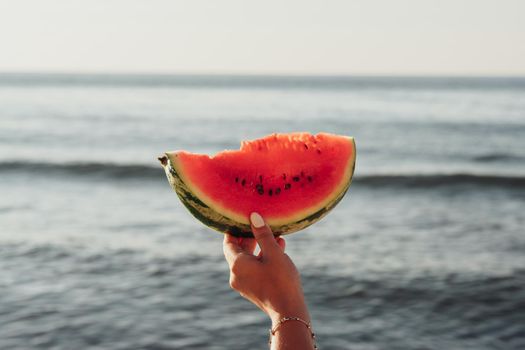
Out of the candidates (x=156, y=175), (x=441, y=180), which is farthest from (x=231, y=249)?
(x=156, y=175)

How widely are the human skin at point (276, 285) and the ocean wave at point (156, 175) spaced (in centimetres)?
1341

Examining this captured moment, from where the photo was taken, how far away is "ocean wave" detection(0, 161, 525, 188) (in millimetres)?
15336

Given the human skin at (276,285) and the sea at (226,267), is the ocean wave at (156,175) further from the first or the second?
the human skin at (276,285)

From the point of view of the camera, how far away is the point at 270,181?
6.94 ft

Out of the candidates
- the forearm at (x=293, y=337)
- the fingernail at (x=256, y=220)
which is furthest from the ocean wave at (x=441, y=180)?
the forearm at (x=293, y=337)

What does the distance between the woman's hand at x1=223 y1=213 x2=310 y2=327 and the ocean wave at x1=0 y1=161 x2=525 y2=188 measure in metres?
13.4

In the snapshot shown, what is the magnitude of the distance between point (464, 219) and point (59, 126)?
2160 cm

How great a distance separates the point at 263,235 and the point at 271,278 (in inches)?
5.0

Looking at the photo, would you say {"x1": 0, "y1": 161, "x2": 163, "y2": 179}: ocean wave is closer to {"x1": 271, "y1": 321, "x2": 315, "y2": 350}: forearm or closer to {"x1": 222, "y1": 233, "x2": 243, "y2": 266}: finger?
{"x1": 222, "y1": 233, "x2": 243, "y2": 266}: finger

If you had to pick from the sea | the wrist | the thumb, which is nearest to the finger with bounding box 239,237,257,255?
the thumb

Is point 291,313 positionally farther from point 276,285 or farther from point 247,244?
point 247,244

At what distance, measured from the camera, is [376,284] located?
7.69 m

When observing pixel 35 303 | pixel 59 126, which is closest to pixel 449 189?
pixel 35 303

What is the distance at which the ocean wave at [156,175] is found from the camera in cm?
1534
